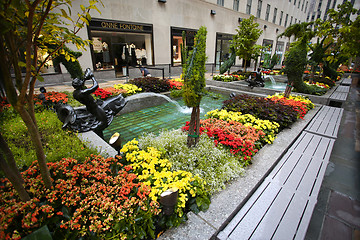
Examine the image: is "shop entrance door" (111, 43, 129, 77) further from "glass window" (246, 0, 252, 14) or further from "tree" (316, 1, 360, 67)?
"glass window" (246, 0, 252, 14)

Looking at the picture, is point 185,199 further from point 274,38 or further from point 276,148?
point 274,38

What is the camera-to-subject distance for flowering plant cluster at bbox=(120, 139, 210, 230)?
2283 millimetres

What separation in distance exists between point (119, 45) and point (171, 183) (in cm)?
1414

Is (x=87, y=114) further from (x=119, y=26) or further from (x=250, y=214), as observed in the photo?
(x=119, y=26)

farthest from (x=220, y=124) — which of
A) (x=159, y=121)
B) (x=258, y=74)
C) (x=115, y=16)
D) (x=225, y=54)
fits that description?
(x=225, y=54)

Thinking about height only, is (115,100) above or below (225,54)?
below

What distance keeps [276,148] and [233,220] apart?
235 cm

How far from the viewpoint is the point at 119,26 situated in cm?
1325

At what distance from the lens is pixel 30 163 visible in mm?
2838

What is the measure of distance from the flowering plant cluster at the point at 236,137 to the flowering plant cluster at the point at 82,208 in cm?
212

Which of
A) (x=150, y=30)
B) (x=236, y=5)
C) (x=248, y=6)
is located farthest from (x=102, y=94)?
(x=248, y=6)

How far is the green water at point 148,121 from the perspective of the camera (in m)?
5.22

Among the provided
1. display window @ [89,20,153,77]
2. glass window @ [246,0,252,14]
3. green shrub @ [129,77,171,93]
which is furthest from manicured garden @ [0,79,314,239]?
glass window @ [246,0,252,14]

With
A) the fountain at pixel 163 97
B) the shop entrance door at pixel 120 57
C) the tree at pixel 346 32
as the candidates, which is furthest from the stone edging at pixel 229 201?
the shop entrance door at pixel 120 57
